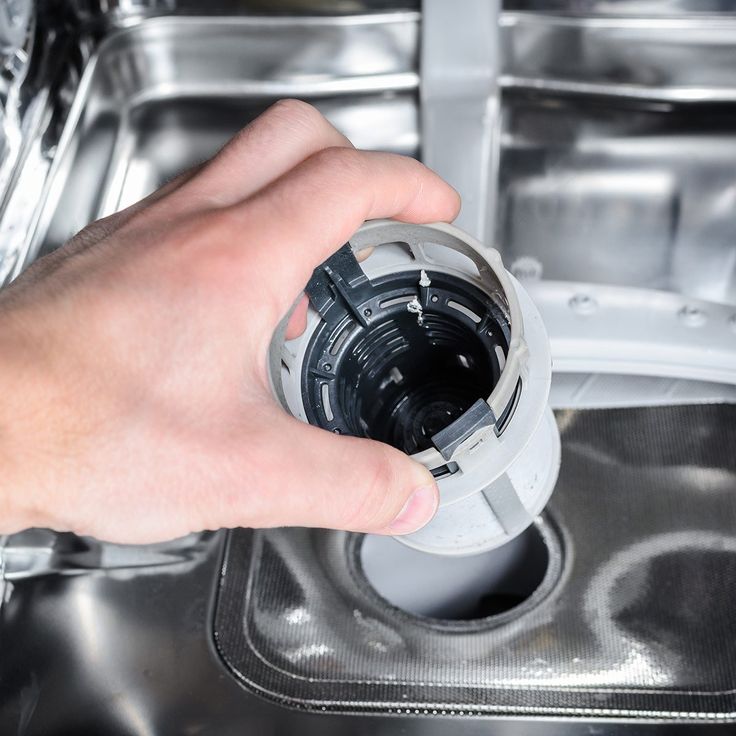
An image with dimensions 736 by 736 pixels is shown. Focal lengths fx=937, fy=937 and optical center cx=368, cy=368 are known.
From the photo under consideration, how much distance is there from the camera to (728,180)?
3.19ft

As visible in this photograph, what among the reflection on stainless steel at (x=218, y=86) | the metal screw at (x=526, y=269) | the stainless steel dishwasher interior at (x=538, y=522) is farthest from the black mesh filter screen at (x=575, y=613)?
the reflection on stainless steel at (x=218, y=86)

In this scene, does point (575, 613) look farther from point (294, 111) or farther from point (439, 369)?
point (294, 111)

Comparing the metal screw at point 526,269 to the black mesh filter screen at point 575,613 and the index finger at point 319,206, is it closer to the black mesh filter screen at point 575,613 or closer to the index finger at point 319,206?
the black mesh filter screen at point 575,613

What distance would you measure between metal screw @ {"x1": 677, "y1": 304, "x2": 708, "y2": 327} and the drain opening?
219 millimetres

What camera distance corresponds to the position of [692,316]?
0.79 m

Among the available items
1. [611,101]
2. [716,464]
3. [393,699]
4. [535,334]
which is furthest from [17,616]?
[611,101]

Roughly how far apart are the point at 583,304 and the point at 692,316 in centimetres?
9

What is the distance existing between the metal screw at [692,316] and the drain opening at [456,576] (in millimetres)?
219

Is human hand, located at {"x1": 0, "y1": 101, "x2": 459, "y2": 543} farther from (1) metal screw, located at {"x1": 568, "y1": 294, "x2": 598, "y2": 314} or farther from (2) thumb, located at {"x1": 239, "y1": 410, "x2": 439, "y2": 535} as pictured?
(1) metal screw, located at {"x1": 568, "y1": 294, "x2": 598, "y2": 314}

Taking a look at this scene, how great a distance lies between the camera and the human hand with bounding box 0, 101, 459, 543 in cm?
47

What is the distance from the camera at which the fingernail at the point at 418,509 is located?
0.53 metres

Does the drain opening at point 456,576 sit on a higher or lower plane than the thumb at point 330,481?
lower

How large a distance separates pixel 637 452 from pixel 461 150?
364mm

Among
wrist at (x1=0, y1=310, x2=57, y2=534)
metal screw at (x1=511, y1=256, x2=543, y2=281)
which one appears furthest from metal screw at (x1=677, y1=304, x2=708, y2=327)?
wrist at (x1=0, y1=310, x2=57, y2=534)
